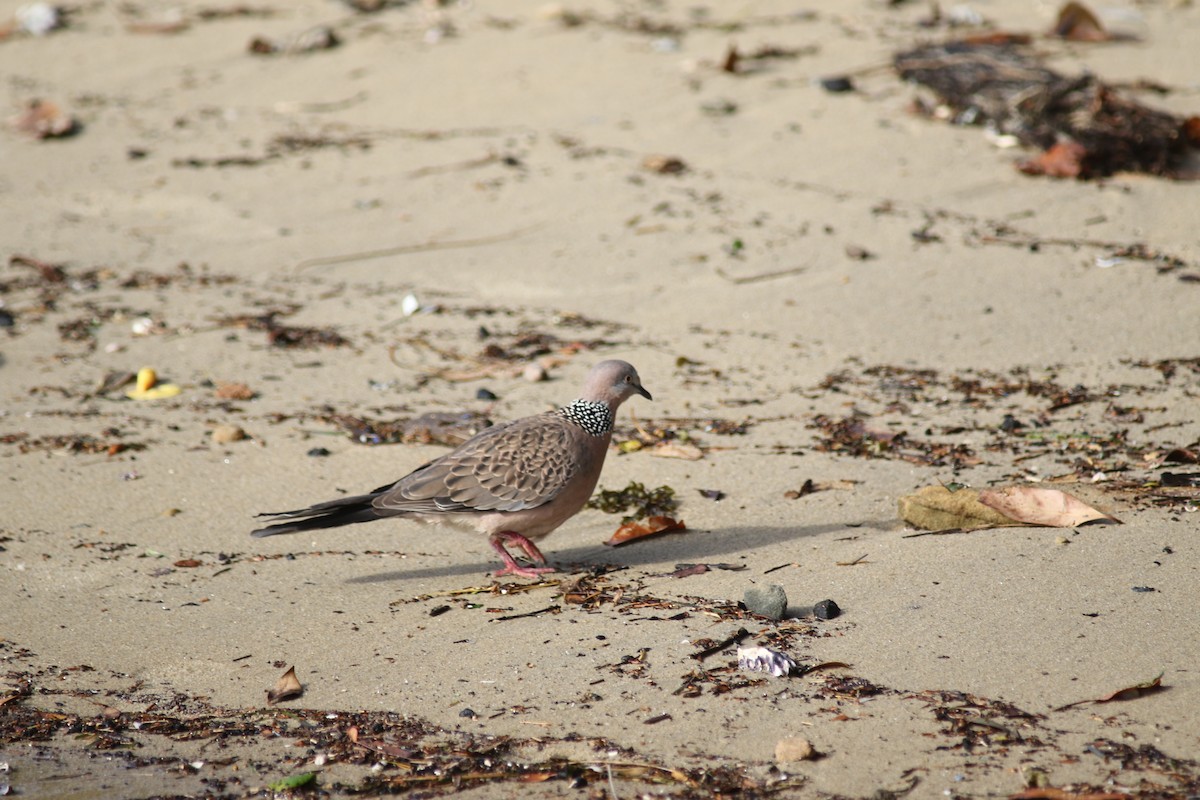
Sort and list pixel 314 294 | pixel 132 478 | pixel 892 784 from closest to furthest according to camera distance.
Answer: pixel 892 784
pixel 132 478
pixel 314 294

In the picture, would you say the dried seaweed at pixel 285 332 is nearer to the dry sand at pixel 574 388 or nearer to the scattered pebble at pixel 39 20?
the dry sand at pixel 574 388

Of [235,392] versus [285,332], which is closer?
[235,392]

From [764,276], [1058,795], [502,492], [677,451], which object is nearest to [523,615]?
[502,492]

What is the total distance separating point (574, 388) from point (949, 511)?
2.29m

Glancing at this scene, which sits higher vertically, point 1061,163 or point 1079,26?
point 1079,26

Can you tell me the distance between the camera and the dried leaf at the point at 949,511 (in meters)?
4.38

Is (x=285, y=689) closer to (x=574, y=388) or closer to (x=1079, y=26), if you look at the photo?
(x=574, y=388)

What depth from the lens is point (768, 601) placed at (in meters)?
3.89

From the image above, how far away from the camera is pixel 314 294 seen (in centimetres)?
724

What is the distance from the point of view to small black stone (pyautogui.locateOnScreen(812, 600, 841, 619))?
388 centimetres

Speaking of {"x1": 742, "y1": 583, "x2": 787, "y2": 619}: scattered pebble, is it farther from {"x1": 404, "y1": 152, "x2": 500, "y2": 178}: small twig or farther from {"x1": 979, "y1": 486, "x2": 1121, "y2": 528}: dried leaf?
{"x1": 404, "y1": 152, "x2": 500, "y2": 178}: small twig

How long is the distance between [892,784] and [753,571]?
1357 mm

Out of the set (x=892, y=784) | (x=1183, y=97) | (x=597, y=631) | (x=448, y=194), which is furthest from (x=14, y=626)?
(x=1183, y=97)

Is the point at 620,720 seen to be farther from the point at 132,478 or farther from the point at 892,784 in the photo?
the point at 132,478
